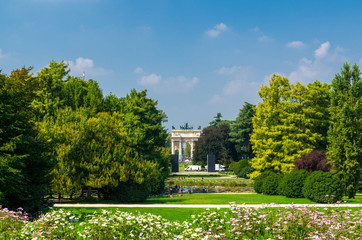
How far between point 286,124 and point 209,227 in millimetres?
28868

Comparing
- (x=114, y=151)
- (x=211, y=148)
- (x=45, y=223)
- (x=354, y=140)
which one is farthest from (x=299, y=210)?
(x=211, y=148)

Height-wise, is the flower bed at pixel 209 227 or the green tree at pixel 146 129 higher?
the green tree at pixel 146 129

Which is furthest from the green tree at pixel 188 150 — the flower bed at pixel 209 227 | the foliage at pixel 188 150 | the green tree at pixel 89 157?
the flower bed at pixel 209 227

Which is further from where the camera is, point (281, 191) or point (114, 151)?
point (281, 191)

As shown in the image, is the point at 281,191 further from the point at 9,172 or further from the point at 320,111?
the point at 9,172

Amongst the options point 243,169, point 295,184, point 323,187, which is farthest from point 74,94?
point 323,187

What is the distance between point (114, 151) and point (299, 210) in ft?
59.0

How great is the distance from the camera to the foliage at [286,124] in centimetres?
3625

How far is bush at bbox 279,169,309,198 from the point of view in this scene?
2983 centimetres

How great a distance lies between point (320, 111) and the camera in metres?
38.8

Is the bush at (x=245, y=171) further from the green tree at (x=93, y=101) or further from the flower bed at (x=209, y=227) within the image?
the flower bed at (x=209, y=227)

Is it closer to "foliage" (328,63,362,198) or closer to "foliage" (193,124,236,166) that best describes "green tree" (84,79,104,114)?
"foliage" (328,63,362,198)

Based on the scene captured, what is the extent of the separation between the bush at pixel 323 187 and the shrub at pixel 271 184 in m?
5.76

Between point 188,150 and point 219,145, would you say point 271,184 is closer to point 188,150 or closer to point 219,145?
point 219,145
